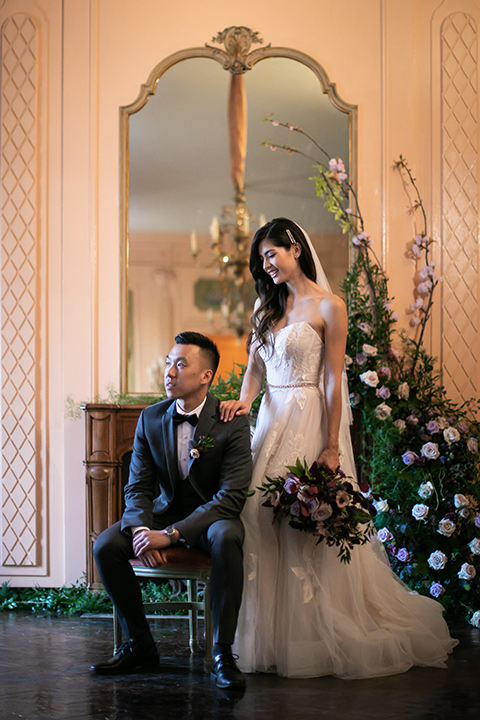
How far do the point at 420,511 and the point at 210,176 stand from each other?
269cm

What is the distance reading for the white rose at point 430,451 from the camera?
4.58 m

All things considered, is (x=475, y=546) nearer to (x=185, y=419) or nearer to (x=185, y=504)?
(x=185, y=504)

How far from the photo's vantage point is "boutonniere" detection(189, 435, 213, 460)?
3363 mm

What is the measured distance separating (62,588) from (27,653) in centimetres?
146

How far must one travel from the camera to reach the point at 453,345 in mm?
5355

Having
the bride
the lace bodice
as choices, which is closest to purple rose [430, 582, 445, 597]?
the bride

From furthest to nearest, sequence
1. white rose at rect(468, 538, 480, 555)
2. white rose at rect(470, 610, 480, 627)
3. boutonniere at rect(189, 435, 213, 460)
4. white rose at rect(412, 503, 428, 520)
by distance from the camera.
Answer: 1. white rose at rect(412, 503, 428, 520)
2. white rose at rect(468, 538, 480, 555)
3. white rose at rect(470, 610, 480, 627)
4. boutonniere at rect(189, 435, 213, 460)

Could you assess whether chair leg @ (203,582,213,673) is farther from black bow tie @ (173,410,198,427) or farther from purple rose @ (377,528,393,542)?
purple rose @ (377,528,393,542)

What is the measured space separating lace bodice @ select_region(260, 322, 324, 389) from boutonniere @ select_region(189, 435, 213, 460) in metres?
0.48

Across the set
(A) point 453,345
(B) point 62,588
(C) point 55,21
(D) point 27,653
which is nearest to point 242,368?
(A) point 453,345

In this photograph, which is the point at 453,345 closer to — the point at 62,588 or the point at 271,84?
the point at 271,84

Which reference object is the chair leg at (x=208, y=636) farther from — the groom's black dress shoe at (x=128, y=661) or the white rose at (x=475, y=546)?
the white rose at (x=475, y=546)

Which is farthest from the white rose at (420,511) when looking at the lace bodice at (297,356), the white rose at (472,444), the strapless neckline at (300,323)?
the strapless neckline at (300,323)

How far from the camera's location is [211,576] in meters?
3.15
